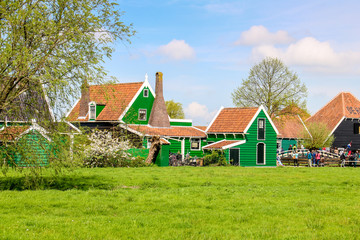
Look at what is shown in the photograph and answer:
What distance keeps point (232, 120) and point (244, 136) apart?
2525 millimetres

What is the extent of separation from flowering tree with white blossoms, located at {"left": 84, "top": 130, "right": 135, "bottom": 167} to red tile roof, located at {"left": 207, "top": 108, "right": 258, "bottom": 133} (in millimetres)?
13265

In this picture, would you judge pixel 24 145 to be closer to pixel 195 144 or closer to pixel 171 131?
pixel 171 131

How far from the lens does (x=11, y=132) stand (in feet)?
60.5

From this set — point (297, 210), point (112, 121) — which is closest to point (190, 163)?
point (112, 121)

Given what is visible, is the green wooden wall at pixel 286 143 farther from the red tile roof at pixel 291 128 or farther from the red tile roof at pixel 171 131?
the red tile roof at pixel 171 131

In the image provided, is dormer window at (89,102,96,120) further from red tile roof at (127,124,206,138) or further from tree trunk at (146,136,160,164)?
tree trunk at (146,136,160,164)

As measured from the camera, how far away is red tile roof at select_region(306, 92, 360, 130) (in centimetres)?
6712

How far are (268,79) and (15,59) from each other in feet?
163

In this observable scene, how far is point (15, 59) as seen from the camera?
54.4ft

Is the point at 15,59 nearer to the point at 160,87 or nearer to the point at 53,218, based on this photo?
the point at 53,218

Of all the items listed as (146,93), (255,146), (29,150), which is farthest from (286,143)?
(29,150)

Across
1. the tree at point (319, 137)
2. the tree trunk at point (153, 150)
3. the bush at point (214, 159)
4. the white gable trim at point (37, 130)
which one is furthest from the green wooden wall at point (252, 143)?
the white gable trim at point (37, 130)

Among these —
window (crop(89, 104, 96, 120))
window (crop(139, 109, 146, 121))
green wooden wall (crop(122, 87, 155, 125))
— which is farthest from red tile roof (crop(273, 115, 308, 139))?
window (crop(89, 104, 96, 120))

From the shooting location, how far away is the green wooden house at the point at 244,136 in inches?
1818
